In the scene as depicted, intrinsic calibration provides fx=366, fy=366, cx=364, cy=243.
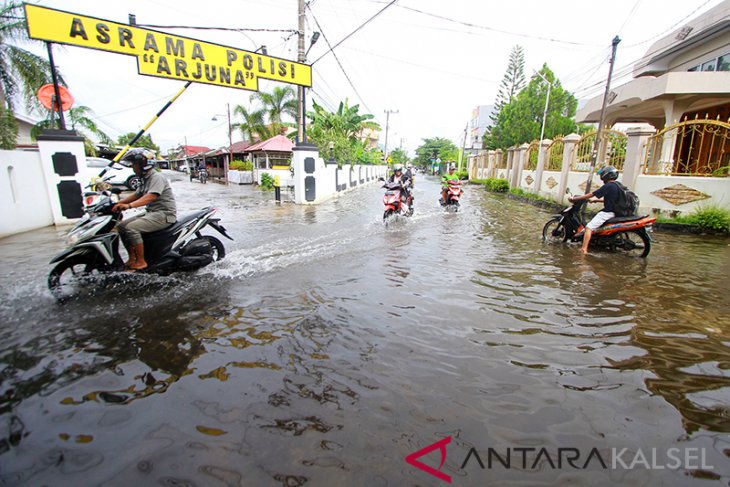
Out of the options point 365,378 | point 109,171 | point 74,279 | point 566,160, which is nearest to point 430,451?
point 365,378

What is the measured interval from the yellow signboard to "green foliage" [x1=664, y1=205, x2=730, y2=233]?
12140 mm

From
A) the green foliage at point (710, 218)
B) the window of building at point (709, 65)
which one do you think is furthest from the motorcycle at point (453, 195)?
the window of building at point (709, 65)

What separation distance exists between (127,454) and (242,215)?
10056 mm

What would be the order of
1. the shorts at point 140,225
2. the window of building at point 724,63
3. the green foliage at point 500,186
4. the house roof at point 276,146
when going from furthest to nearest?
the house roof at point 276,146 → the green foliage at point 500,186 → the window of building at point 724,63 → the shorts at point 140,225

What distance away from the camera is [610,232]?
658 centimetres

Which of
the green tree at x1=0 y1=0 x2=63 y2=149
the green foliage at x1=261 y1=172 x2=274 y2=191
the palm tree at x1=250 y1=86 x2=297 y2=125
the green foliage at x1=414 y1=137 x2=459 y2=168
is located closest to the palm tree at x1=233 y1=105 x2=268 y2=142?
the palm tree at x1=250 y1=86 x2=297 y2=125

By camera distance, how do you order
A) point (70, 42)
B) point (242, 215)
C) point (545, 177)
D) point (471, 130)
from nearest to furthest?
point (70, 42) < point (242, 215) < point (545, 177) < point (471, 130)

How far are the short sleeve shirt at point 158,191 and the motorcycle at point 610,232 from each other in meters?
7.09

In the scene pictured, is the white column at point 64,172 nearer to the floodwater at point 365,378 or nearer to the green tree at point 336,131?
the floodwater at point 365,378

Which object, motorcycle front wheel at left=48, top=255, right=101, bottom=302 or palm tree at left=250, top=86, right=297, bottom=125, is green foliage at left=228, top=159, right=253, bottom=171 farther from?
motorcycle front wheel at left=48, top=255, right=101, bottom=302

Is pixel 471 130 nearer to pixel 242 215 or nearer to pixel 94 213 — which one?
pixel 242 215

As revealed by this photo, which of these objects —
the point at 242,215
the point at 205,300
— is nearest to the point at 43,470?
the point at 205,300

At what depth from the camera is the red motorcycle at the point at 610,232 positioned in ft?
20.9

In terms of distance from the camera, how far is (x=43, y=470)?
197cm
